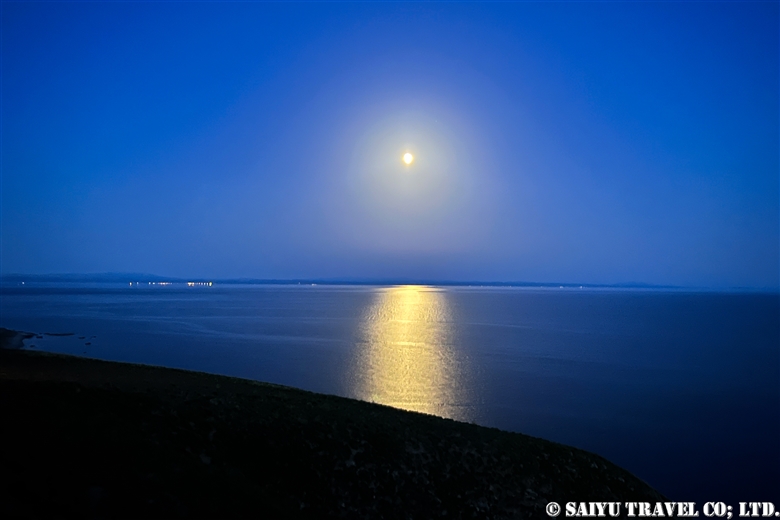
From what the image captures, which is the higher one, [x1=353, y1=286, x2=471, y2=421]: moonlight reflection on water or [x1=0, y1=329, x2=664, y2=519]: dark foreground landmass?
[x1=0, y1=329, x2=664, y2=519]: dark foreground landmass

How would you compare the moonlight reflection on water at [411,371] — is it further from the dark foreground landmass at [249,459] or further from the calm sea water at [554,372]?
the dark foreground landmass at [249,459]

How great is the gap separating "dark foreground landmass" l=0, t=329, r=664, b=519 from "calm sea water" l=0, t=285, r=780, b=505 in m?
12.9

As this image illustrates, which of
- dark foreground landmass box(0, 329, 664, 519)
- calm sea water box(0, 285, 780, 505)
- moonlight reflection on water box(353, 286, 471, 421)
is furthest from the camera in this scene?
moonlight reflection on water box(353, 286, 471, 421)

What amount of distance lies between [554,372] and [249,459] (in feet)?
169

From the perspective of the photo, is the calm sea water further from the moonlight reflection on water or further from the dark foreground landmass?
the dark foreground landmass

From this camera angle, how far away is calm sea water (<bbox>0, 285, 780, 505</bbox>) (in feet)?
117

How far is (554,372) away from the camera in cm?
6297

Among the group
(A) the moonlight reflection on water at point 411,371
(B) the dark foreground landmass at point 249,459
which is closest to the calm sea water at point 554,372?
(A) the moonlight reflection on water at point 411,371

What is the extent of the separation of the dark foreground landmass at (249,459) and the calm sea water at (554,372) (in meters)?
12.9

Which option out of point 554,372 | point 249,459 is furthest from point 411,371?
point 249,459

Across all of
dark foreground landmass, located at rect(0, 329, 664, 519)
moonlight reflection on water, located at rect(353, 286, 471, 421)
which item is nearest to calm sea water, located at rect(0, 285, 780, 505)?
moonlight reflection on water, located at rect(353, 286, 471, 421)

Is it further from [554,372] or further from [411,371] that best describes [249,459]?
[554,372]

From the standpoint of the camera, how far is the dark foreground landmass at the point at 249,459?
14.6 meters

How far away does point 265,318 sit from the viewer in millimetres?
130500
